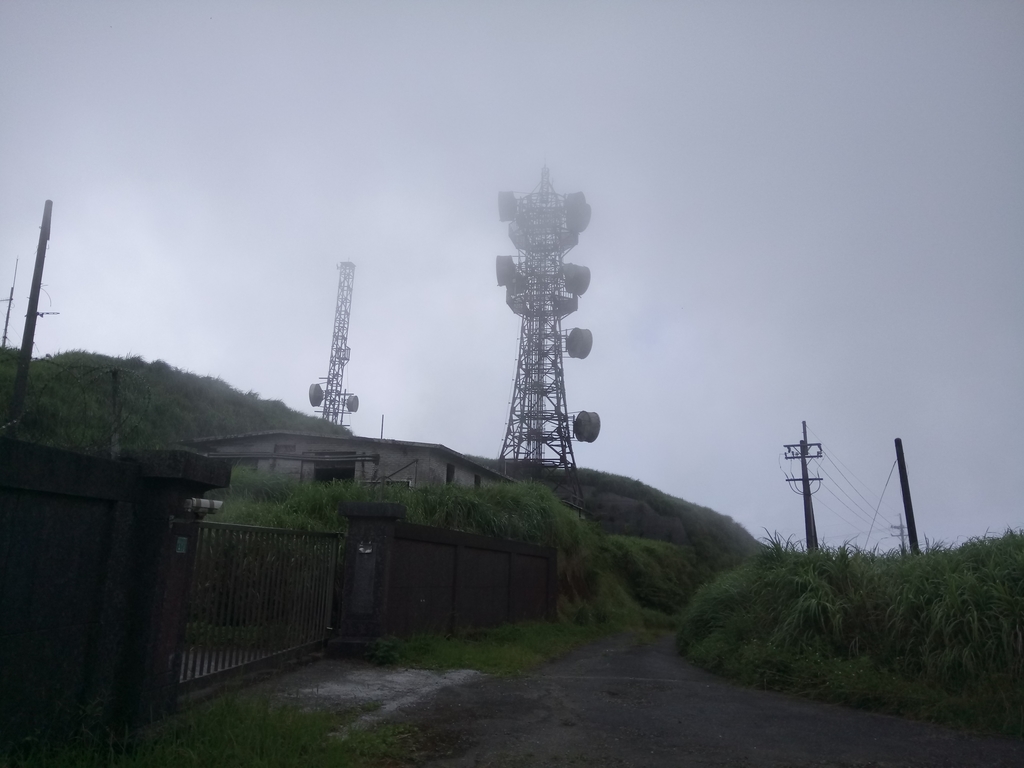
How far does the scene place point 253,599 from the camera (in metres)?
7.96

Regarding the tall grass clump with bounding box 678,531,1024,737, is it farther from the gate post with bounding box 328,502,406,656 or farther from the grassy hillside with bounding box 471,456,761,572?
the grassy hillside with bounding box 471,456,761,572

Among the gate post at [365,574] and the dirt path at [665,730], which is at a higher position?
the gate post at [365,574]

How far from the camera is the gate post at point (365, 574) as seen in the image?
33.1 feet

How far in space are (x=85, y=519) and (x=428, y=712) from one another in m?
3.52

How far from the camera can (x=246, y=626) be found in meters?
7.81

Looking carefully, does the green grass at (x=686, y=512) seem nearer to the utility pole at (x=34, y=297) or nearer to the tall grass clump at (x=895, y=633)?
the tall grass clump at (x=895, y=633)

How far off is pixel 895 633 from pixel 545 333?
2645cm

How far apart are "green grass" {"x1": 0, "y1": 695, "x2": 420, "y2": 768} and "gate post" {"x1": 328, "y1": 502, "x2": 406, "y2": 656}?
12.8ft

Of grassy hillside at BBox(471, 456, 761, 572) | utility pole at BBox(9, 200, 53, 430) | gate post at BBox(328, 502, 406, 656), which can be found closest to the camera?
gate post at BBox(328, 502, 406, 656)

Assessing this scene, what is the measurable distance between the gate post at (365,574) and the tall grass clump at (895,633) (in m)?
4.75

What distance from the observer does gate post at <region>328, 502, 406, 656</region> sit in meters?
10.1

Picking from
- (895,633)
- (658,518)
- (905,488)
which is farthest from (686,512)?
(895,633)

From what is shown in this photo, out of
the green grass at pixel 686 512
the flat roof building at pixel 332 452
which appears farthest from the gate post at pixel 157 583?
the green grass at pixel 686 512

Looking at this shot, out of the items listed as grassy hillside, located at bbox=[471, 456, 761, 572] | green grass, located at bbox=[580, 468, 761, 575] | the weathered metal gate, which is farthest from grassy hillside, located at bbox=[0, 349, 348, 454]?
green grass, located at bbox=[580, 468, 761, 575]
